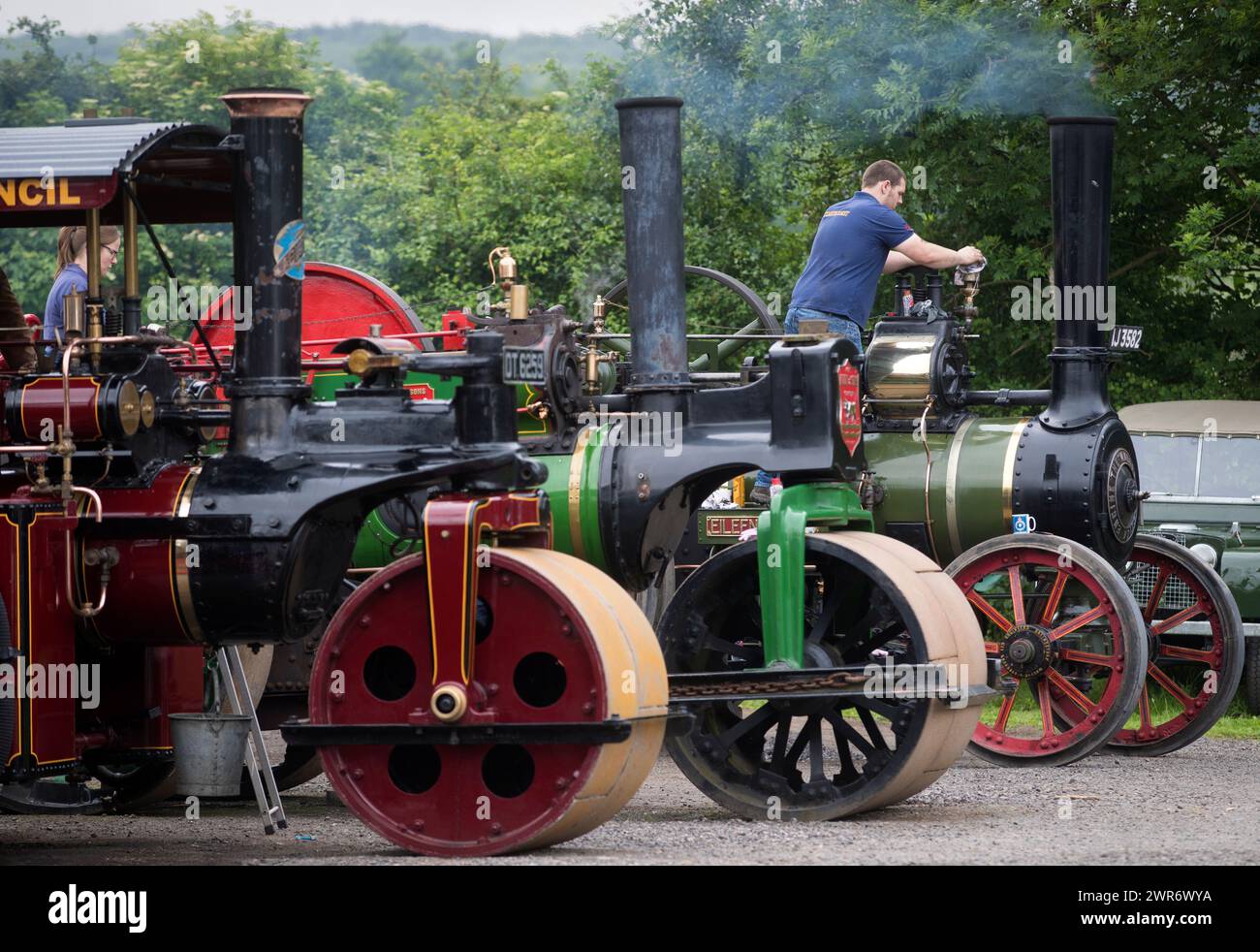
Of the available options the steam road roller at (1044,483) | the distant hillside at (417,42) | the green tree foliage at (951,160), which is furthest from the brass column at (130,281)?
the distant hillside at (417,42)

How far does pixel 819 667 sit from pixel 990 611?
1.98 metres

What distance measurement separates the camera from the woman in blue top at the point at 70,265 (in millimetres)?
7406

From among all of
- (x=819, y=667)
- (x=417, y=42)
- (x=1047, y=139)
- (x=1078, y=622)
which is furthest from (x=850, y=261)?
(x=417, y=42)

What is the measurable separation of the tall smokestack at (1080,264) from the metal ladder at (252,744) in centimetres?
372

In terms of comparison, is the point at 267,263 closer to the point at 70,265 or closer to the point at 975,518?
the point at 70,265

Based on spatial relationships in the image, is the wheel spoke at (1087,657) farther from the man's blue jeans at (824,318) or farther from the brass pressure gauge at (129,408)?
the brass pressure gauge at (129,408)

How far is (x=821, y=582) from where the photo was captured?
7301mm

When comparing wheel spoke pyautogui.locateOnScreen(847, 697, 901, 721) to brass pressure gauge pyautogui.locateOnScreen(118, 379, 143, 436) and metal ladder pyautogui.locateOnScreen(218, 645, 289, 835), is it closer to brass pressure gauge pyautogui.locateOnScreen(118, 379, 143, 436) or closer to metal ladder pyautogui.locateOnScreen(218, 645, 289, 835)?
metal ladder pyautogui.locateOnScreen(218, 645, 289, 835)

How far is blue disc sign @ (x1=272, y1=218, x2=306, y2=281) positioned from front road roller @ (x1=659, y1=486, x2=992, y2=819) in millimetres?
1740

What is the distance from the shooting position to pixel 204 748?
639cm

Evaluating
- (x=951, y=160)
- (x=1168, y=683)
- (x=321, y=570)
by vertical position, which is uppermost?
(x=951, y=160)

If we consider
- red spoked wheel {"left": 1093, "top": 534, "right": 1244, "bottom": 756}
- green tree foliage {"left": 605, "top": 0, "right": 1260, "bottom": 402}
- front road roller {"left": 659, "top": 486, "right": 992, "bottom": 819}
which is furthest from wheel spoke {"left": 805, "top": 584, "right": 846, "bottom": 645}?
green tree foliage {"left": 605, "top": 0, "right": 1260, "bottom": 402}

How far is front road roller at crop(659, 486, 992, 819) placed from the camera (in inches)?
265

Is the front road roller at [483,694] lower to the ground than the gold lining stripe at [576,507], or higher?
lower
